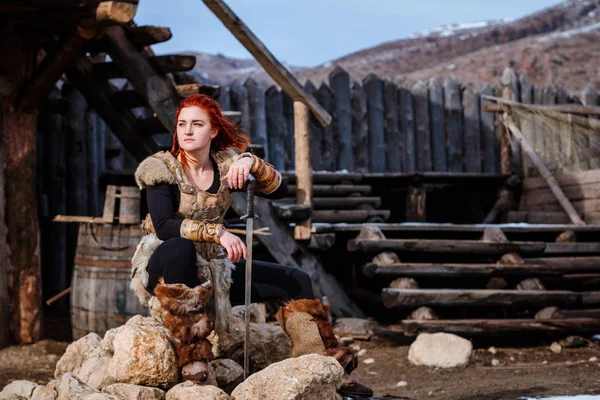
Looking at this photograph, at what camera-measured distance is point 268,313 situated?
7.14 metres

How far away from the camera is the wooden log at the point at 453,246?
272 inches

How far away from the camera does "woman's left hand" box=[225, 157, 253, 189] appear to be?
3.38m

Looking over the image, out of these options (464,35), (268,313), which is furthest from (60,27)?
(464,35)

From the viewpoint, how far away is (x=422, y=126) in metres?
10.0

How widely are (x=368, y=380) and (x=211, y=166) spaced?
2.63m

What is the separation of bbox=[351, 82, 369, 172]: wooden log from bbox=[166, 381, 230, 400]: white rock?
22.1ft

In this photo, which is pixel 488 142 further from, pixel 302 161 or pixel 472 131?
pixel 302 161

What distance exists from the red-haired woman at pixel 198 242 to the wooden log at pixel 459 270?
10.3 ft

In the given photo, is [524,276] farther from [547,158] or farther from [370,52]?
[370,52]

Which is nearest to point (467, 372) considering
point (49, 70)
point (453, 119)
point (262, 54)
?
point (262, 54)

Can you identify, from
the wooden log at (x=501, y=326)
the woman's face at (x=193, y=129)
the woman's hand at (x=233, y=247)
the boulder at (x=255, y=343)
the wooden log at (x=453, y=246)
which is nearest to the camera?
the woman's hand at (x=233, y=247)

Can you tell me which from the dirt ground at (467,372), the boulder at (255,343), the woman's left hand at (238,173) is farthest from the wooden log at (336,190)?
the woman's left hand at (238,173)

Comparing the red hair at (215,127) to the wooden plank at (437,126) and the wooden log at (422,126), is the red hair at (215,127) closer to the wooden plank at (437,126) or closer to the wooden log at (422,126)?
the wooden log at (422,126)

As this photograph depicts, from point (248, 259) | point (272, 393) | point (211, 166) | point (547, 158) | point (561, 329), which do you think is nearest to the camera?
point (272, 393)
